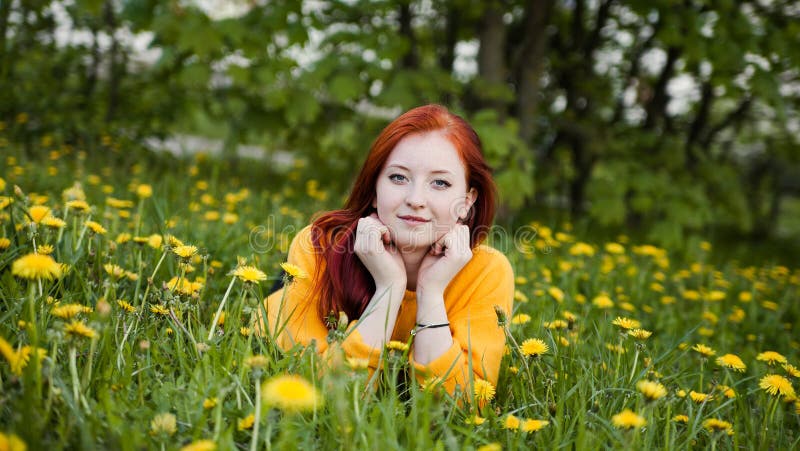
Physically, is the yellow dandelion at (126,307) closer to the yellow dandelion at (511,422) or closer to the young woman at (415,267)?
the young woman at (415,267)

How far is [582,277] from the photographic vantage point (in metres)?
3.13

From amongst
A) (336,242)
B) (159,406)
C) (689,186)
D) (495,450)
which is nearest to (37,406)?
(159,406)

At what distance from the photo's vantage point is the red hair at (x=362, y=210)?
1699 mm

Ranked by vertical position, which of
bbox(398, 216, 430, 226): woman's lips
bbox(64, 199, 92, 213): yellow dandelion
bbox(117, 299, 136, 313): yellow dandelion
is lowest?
bbox(117, 299, 136, 313): yellow dandelion

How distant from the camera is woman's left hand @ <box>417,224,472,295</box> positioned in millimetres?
1631

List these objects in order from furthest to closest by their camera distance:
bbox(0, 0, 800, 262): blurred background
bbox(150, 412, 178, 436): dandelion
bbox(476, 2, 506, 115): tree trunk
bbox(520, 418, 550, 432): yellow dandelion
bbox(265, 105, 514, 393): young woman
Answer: bbox(476, 2, 506, 115): tree trunk
bbox(0, 0, 800, 262): blurred background
bbox(265, 105, 514, 393): young woman
bbox(520, 418, 550, 432): yellow dandelion
bbox(150, 412, 178, 436): dandelion

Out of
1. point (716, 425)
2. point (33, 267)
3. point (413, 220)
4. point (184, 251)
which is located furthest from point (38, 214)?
point (716, 425)

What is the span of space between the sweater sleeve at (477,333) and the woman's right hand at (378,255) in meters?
0.22

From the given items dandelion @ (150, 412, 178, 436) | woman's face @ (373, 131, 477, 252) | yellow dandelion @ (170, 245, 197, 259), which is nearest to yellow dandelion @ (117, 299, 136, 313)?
yellow dandelion @ (170, 245, 197, 259)

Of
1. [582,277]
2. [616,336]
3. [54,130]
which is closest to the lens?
[616,336]

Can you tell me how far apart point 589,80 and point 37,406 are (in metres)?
5.61

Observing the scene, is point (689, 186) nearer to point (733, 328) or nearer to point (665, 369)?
point (733, 328)

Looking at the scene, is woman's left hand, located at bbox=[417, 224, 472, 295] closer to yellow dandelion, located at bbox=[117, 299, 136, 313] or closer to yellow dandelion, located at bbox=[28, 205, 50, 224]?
yellow dandelion, located at bbox=[117, 299, 136, 313]

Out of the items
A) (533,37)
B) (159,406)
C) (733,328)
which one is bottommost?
(733,328)
